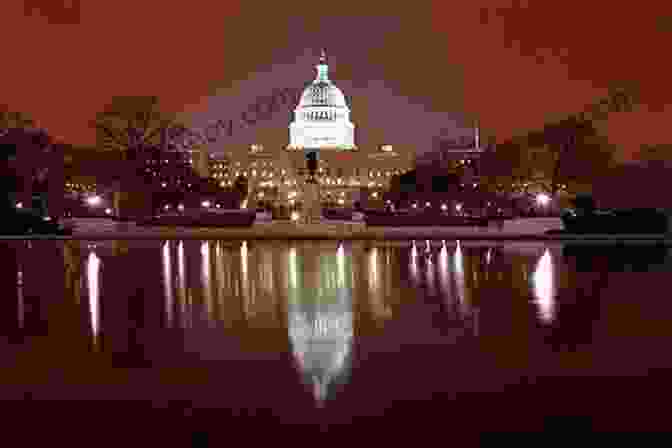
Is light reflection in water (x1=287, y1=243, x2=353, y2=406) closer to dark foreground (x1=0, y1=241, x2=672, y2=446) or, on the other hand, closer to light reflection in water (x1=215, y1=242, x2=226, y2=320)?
dark foreground (x1=0, y1=241, x2=672, y2=446)

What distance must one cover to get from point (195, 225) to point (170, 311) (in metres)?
30.6

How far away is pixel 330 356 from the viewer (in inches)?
330

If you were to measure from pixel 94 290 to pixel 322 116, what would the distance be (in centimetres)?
11228

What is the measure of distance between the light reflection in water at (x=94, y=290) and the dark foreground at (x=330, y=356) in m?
0.06

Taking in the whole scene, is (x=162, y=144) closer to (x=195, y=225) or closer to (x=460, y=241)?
(x=195, y=225)

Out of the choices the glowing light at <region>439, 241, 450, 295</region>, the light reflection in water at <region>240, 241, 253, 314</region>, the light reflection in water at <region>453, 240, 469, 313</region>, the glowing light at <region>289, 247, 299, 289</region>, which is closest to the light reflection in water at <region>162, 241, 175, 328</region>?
the light reflection in water at <region>240, 241, 253, 314</region>

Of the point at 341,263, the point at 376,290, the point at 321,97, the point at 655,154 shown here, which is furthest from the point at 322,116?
the point at 376,290

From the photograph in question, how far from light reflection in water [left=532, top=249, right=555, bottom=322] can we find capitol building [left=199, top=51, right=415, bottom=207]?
323 feet

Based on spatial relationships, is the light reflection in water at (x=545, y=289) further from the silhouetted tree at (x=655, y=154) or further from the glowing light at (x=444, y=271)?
the silhouetted tree at (x=655, y=154)

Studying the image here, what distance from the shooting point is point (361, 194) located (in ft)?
396

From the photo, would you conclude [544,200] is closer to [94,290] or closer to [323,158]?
[94,290]

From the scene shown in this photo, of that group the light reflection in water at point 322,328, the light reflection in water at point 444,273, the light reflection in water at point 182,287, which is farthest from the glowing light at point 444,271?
the light reflection in water at point 182,287

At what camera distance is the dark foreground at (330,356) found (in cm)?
601

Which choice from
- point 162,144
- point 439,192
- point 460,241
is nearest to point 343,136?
point 439,192
